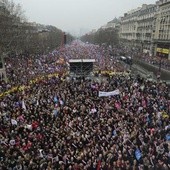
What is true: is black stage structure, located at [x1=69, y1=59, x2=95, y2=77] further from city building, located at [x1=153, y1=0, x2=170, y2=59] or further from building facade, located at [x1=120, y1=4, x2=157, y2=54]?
building facade, located at [x1=120, y1=4, x2=157, y2=54]

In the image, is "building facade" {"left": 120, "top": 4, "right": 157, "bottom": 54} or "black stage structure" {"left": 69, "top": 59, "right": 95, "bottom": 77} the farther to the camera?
"building facade" {"left": 120, "top": 4, "right": 157, "bottom": 54}

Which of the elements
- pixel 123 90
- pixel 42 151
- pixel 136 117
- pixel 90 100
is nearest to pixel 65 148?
pixel 42 151

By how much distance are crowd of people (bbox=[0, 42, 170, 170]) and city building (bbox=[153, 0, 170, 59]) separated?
183 feet

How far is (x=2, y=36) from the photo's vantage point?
4638 centimetres

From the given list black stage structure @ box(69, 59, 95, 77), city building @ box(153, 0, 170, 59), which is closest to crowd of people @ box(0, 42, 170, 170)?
black stage structure @ box(69, 59, 95, 77)

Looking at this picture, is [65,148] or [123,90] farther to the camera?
[123,90]

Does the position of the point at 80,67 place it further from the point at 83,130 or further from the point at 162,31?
the point at 162,31

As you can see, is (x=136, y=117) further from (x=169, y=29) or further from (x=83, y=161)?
(x=169, y=29)

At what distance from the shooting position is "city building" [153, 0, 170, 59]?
281 ft

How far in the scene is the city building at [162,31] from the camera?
281ft

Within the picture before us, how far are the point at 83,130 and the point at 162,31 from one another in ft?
246

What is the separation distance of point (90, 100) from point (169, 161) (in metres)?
12.2

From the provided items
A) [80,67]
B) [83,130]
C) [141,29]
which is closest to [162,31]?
[141,29]

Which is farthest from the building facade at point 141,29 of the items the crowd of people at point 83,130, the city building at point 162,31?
the crowd of people at point 83,130
